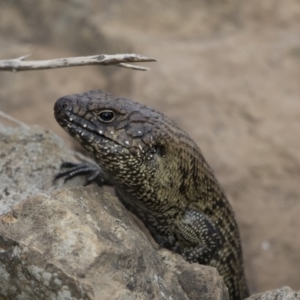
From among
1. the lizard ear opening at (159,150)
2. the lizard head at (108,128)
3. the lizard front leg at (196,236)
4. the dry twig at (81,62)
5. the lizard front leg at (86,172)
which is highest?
the dry twig at (81,62)

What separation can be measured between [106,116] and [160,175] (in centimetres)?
72

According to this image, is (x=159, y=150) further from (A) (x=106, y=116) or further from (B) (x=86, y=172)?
(B) (x=86, y=172)

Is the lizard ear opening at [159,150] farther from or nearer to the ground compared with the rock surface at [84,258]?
farther from the ground

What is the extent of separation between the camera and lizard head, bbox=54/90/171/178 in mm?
4672

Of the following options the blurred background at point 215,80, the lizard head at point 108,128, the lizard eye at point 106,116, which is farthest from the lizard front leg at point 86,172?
the blurred background at point 215,80

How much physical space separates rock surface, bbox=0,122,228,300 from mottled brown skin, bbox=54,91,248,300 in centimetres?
41

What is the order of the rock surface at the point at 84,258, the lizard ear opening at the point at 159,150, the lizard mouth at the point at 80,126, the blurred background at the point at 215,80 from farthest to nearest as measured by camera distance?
the blurred background at the point at 215,80 < the lizard ear opening at the point at 159,150 < the lizard mouth at the point at 80,126 < the rock surface at the point at 84,258

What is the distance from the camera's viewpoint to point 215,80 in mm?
8953

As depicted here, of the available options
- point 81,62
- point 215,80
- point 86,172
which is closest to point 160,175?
point 86,172

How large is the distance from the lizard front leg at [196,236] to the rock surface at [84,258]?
769 millimetres

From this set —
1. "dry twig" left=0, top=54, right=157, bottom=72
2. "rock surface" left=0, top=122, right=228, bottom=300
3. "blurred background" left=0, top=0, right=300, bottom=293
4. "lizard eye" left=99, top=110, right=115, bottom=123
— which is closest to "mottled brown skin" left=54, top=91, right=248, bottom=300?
"lizard eye" left=99, top=110, right=115, bottom=123

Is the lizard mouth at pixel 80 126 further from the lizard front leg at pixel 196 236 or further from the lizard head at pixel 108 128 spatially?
the lizard front leg at pixel 196 236

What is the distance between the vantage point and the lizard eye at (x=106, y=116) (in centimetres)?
469

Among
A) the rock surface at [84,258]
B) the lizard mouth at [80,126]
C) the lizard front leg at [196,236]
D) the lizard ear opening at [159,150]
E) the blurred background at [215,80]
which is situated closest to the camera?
the rock surface at [84,258]
